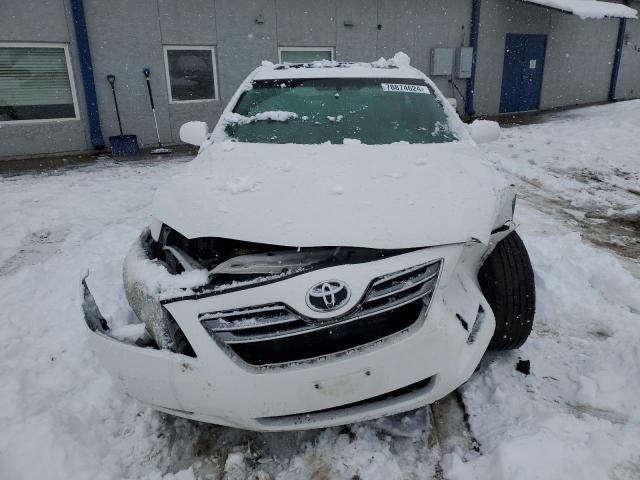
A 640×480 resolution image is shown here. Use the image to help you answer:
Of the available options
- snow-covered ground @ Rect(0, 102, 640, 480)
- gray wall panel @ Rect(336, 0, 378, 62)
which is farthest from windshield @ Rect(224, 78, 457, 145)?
gray wall panel @ Rect(336, 0, 378, 62)

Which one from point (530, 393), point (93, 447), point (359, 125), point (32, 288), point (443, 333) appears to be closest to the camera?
point (443, 333)

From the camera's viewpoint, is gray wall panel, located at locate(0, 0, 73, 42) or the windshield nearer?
the windshield

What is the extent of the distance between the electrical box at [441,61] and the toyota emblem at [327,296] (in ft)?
40.1

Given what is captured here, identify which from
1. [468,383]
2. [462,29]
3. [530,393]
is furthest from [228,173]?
[462,29]

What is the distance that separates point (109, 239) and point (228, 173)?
103 inches

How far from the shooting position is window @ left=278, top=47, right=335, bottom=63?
1073 centimetres

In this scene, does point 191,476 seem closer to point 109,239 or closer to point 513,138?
point 109,239

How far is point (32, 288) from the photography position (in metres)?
3.66

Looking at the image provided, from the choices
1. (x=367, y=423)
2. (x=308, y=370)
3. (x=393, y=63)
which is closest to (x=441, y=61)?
(x=393, y=63)

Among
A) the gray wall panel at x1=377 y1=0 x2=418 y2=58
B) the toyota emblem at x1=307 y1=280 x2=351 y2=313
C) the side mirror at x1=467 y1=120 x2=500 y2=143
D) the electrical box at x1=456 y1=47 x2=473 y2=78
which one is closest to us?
the toyota emblem at x1=307 y1=280 x2=351 y2=313

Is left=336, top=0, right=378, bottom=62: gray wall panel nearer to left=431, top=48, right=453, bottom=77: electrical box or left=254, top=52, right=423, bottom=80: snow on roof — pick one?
left=431, top=48, right=453, bottom=77: electrical box

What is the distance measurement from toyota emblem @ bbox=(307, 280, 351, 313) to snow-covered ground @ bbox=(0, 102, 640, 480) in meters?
0.77

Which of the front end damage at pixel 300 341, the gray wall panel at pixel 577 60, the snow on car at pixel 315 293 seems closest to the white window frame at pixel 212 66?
the snow on car at pixel 315 293

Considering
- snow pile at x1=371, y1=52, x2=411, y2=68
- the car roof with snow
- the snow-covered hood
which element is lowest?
the snow-covered hood
